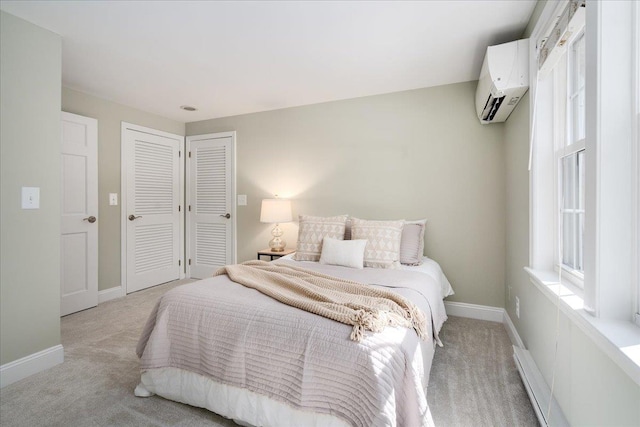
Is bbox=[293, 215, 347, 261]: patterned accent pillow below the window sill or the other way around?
the other way around

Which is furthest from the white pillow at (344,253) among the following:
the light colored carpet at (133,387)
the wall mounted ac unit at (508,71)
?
the wall mounted ac unit at (508,71)

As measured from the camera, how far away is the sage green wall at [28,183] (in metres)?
1.93

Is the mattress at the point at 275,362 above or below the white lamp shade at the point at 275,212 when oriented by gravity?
below

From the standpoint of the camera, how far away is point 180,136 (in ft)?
14.4

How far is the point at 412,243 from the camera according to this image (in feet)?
9.18

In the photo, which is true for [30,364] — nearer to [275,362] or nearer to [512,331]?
[275,362]

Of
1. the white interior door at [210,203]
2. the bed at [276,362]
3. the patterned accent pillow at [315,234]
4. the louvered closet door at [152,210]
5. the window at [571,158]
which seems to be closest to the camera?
the bed at [276,362]

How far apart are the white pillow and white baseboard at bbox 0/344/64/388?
2036 millimetres

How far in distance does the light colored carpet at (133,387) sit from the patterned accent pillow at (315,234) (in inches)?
49.9

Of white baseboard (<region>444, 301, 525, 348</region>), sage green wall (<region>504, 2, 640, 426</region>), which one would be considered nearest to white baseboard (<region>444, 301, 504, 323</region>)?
white baseboard (<region>444, 301, 525, 348</region>)

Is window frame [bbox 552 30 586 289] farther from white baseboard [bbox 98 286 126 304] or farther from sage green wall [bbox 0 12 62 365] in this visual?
white baseboard [bbox 98 286 126 304]

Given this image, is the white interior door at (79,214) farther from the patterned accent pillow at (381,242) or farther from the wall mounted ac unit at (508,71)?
the wall mounted ac unit at (508,71)

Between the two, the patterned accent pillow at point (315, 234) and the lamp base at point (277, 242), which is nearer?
the patterned accent pillow at point (315, 234)

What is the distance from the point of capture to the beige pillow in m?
2.73
